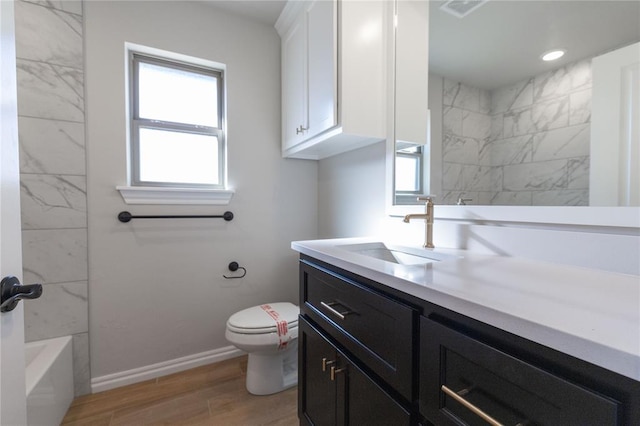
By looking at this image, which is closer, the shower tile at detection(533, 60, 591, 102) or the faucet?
the shower tile at detection(533, 60, 591, 102)

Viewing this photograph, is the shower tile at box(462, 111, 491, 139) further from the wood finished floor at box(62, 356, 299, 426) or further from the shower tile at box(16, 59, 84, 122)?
the shower tile at box(16, 59, 84, 122)

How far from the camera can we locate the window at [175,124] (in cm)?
185

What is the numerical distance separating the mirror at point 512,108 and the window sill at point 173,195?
47.6 inches

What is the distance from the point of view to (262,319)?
64.0 inches

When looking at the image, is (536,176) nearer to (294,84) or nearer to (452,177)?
(452,177)

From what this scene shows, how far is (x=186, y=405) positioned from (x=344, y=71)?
2.02 metres

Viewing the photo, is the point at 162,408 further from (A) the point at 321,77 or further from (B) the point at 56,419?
(A) the point at 321,77

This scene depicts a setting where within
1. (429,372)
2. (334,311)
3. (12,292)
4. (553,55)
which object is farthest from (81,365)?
(553,55)

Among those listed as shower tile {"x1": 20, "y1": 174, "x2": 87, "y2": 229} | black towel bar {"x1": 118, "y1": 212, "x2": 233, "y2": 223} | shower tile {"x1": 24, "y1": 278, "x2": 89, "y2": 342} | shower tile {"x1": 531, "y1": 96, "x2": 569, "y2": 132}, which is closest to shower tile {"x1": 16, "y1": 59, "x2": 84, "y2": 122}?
shower tile {"x1": 20, "y1": 174, "x2": 87, "y2": 229}

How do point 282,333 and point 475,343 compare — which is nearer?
point 475,343

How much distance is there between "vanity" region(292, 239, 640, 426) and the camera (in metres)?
0.39

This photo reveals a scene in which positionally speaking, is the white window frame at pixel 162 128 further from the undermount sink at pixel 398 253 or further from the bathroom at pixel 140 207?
the undermount sink at pixel 398 253

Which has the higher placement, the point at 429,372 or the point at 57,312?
the point at 429,372

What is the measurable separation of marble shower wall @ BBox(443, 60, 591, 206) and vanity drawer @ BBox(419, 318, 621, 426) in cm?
65
